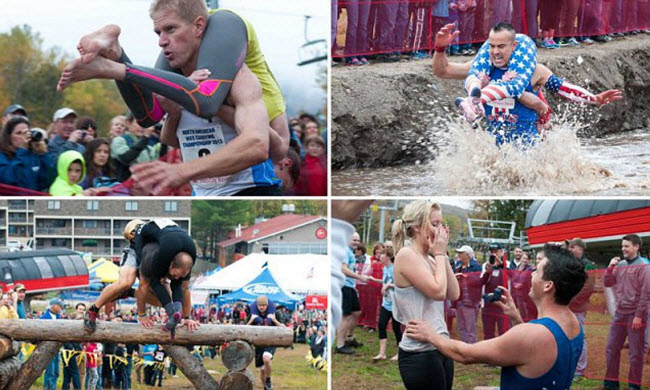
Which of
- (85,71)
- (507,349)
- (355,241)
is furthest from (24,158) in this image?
(507,349)

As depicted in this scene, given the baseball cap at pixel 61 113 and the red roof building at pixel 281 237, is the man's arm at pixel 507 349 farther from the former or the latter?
the red roof building at pixel 281 237

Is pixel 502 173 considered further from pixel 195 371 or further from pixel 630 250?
pixel 195 371

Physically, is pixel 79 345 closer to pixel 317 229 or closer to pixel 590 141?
pixel 317 229

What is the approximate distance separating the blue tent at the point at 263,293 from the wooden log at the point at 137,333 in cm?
541

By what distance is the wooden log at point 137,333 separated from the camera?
537 cm

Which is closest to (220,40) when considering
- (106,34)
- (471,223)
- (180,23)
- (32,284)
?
(180,23)

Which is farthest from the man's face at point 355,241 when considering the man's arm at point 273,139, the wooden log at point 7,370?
the wooden log at point 7,370

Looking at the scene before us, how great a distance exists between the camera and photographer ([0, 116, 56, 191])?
6266mm

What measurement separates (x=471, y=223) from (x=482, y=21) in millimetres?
1955

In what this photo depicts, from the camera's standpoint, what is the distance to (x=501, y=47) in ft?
19.8

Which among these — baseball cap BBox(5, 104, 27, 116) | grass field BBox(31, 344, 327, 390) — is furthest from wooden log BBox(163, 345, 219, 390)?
grass field BBox(31, 344, 327, 390)

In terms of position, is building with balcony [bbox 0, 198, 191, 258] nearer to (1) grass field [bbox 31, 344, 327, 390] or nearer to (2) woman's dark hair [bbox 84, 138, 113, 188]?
(2) woman's dark hair [bbox 84, 138, 113, 188]

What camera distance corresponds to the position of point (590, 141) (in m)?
8.88

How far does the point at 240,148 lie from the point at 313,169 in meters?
1.70
